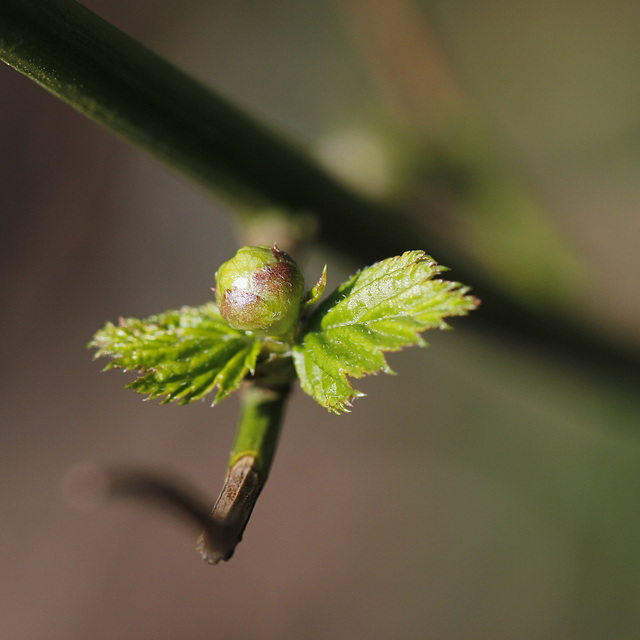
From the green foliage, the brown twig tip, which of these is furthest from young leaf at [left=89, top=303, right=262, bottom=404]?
the brown twig tip

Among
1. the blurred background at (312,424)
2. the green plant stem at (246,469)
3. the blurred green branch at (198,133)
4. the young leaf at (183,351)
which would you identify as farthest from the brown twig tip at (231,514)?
the blurred background at (312,424)

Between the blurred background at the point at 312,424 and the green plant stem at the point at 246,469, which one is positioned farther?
the blurred background at the point at 312,424

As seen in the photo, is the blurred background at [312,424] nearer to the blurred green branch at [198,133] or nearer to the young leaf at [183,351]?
the blurred green branch at [198,133]

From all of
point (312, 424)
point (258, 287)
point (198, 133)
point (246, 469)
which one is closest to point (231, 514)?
point (246, 469)

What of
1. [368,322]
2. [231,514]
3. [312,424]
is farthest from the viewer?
[312,424]

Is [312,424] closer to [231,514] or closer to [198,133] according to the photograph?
[198,133]

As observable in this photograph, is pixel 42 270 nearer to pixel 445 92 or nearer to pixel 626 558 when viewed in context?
pixel 445 92

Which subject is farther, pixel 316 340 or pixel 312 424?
pixel 312 424
